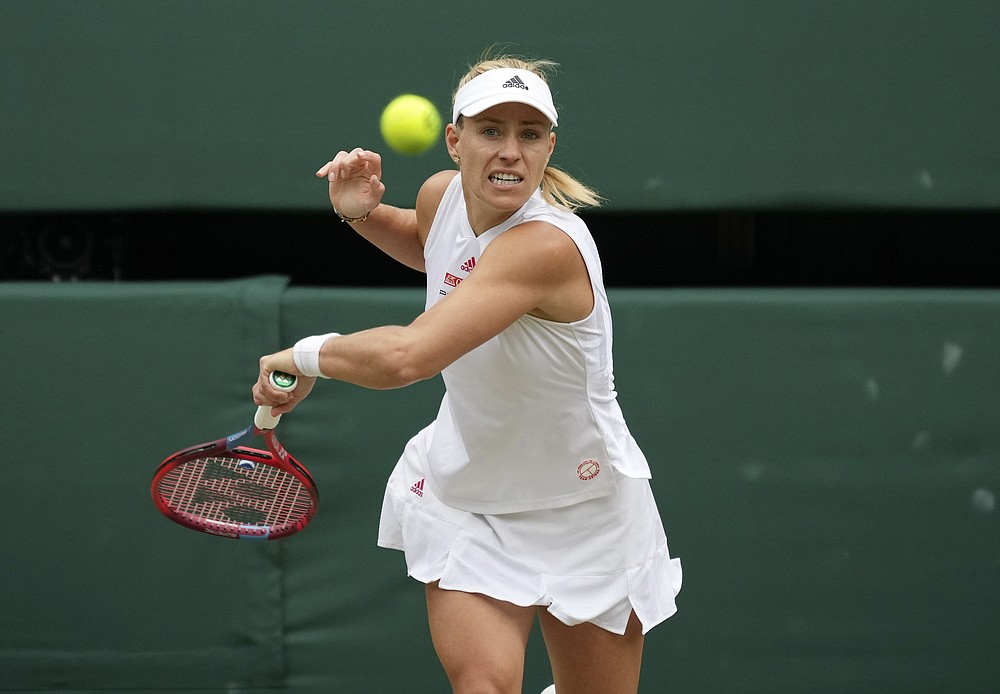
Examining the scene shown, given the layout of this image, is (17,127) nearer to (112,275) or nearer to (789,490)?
(112,275)

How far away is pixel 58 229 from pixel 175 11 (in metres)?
0.89

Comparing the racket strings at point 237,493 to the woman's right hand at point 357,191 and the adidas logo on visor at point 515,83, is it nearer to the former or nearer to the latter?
the woman's right hand at point 357,191

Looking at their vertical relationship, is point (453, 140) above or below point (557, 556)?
above

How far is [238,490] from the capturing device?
118 inches

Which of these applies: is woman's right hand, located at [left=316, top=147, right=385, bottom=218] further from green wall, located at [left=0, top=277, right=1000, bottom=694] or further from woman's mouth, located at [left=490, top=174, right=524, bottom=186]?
green wall, located at [left=0, top=277, right=1000, bottom=694]

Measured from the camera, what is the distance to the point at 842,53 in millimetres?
3648

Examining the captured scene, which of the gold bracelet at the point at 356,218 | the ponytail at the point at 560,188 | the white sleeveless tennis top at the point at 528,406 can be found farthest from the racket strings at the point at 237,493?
the ponytail at the point at 560,188

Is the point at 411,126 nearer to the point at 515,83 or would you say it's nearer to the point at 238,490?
the point at 515,83

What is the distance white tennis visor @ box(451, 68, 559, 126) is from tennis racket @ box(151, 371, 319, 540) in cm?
75

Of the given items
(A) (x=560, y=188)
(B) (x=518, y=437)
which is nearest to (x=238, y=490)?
(B) (x=518, y=437)

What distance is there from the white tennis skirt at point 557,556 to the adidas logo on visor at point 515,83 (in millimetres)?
810

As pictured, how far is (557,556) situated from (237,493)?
0.88 meters

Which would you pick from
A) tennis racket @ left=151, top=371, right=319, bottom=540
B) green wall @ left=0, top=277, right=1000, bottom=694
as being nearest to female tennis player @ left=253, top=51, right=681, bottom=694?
tennis racket @ left=151, top=371, right=319, bottom=540

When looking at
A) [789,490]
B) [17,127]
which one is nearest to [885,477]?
[789,490]
